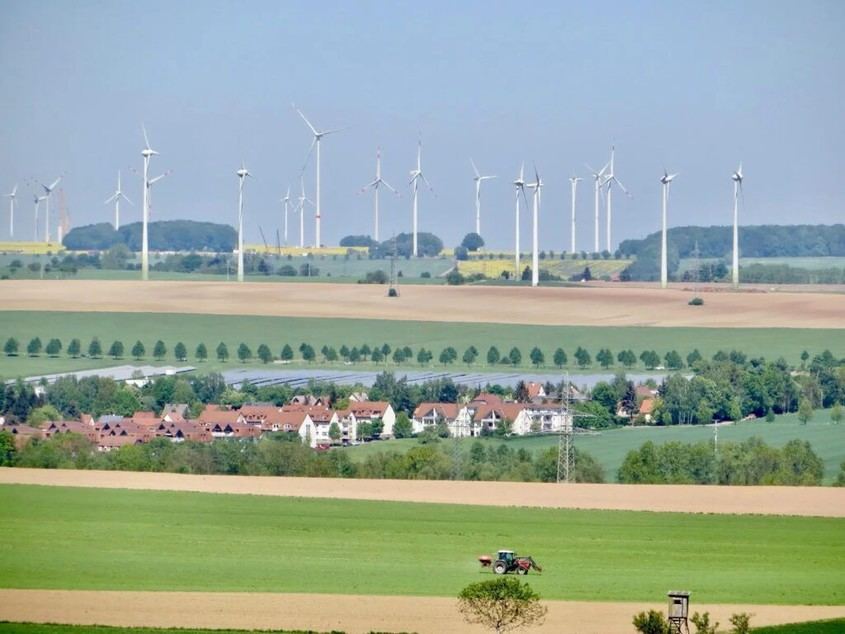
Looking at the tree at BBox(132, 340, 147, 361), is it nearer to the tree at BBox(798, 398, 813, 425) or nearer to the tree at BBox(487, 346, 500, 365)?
the tree at BBox(487, 346, 500, 365)

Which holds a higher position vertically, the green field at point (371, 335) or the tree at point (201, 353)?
the green field at point (371, 335)

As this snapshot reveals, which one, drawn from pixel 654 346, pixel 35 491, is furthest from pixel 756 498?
pixel 654 346

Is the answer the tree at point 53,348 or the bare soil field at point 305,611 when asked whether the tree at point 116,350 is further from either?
the bare soil field at point 305,611

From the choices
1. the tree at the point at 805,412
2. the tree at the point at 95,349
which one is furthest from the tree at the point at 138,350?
the tree at the point at 805,412

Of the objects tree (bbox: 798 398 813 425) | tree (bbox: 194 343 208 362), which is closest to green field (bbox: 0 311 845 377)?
tree (bbox: 194 343 208 362)

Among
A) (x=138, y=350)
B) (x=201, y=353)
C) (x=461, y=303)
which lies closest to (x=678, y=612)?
(x=201, y=353)

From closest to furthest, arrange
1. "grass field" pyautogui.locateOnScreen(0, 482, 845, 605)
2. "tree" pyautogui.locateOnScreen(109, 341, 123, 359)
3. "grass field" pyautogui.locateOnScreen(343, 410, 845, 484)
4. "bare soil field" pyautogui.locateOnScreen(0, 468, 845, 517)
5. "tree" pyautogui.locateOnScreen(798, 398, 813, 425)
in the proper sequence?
1. "grass field" pyautogui.locateOnScreen(0, 482, 845, 605)
2. "bare soil field" pyautogui.locateOnScreen(0, 468, 845, 517)
3. "grass field" pyautogui.locateOnScreen(343, 410, 845, 484)
4. "tree" pyautogui.locateOnScreen(798, 398, 813, 425)
5. "tree" pyautogui.locateOnScreen(109, 341, 123, 359)
